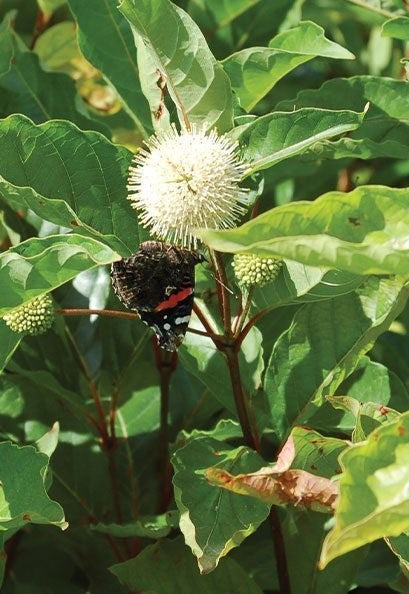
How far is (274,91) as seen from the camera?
2439 millimetres

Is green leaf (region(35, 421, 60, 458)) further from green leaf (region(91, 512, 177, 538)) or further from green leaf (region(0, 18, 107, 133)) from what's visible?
green leaf (region(0, 18, 107, 133))

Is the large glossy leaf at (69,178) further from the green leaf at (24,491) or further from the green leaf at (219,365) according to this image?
the green leaf at (24,491)

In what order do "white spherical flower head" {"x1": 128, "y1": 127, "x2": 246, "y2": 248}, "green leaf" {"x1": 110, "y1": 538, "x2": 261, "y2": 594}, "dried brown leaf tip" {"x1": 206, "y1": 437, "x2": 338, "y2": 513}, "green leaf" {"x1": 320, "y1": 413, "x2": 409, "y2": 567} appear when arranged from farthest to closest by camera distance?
"green leaf" {"x1": 110, "y1": 538, "x2": 261, "y2": 594}, "white spherical flower head" {"x1": 128, "y1": 127, "x2": 246, "y2": 248}, "dried brown leaf tip" {"x1": 206, "y1": 437, "x2": 338, "y2": 513}, "green leaf" {"x1": 320, "y1": 413, "x2": 409, "y2": 567}

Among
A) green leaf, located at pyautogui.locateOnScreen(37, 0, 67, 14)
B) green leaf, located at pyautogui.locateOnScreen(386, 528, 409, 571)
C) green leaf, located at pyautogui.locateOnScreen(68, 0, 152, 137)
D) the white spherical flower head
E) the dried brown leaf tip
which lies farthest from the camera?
green leaf, located at pyautogui.locateOnScreen(37, 0, 67, 14)

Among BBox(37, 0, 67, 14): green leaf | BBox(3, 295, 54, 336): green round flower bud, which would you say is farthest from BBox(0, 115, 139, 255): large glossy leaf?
BBox(37, 0, 67, 14): green leaf

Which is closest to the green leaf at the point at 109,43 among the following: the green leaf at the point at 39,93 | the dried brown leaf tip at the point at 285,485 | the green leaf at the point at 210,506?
the green leaf at the point at 39,93

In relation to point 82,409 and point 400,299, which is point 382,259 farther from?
point 82,409

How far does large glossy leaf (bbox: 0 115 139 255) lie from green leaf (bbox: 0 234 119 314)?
86 mm

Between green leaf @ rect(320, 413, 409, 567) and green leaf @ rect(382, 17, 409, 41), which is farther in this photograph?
green leaf @ rect(382, 17, 409, 41)

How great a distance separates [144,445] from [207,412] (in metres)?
0.13

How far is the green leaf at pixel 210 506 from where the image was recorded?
1188 mm

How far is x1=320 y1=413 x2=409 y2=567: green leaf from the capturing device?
865mm

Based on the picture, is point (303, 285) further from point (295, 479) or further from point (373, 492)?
point (373, 492)

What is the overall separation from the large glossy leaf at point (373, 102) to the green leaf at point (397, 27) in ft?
0.27
